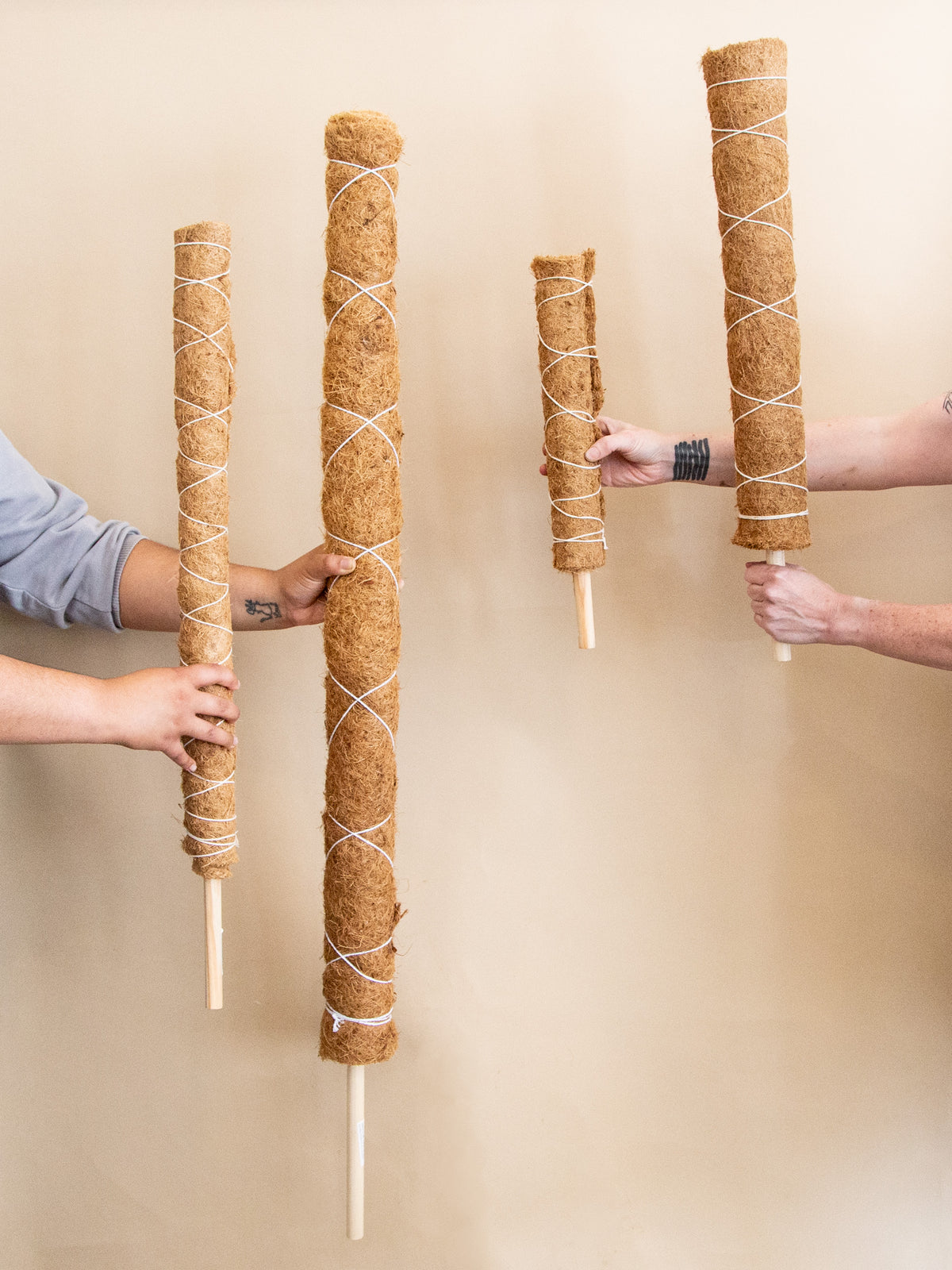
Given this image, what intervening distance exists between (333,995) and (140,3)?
1595 millimetres

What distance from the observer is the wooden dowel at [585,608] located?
142cm

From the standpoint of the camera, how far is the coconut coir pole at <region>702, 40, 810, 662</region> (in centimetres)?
130

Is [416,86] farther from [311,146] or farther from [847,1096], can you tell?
Result: [847,1096]

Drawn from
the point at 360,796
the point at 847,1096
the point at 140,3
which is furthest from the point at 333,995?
the point at 140,3

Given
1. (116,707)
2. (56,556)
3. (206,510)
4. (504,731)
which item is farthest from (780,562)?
(56,556)

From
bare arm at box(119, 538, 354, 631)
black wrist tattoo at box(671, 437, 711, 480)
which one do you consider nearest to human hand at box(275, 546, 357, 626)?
bare arm at box(119, 538, 354, 631)

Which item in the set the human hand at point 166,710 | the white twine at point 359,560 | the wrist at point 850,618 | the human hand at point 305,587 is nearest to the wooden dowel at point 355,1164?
the white twine at point 359,560

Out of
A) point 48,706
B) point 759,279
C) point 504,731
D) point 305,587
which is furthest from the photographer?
point 504,731

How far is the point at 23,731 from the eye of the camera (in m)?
1.22

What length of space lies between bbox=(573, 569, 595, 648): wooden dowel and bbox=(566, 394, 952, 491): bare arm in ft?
0.56

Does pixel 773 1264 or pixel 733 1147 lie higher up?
pixel 733 1147

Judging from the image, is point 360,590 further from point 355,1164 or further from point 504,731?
point 355,1164

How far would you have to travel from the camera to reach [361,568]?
4.25 feet

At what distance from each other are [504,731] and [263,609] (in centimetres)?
46
